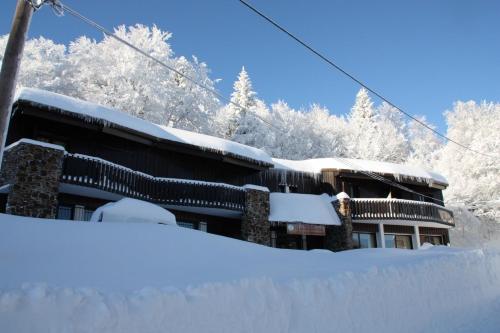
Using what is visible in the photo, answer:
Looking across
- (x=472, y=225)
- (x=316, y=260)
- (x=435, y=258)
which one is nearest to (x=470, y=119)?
(x=472, y=225)

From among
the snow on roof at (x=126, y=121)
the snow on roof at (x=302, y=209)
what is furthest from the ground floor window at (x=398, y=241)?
the snow on roof at (x=126, y=121)

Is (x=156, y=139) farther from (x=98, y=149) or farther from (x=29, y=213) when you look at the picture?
(x=29, y=213)

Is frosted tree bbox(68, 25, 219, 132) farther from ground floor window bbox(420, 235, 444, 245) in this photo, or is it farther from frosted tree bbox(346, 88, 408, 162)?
frosted tree bbox(346, 88, 408, 162)

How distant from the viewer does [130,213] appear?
11.1 meters

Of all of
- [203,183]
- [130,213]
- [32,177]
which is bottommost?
[130,213]

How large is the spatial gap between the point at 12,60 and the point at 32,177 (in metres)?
8.58

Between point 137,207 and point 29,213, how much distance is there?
193 inches

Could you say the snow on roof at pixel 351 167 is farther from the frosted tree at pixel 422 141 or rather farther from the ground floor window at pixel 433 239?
Result: the frosted tree at pixel 422 141

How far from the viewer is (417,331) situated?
873 centimetres

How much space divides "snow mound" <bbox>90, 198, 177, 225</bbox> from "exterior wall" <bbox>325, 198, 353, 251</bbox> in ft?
47.3

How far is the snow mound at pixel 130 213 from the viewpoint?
35.2 feet

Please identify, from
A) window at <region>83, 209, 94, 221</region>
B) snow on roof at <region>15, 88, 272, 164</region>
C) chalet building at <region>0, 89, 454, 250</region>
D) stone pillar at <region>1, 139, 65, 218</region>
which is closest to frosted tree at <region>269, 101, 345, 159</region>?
chalet building at <region>0, 89, 454, 250</region>

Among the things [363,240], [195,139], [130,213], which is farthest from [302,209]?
[130,213]

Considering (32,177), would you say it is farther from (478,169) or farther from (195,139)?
(478,169)
